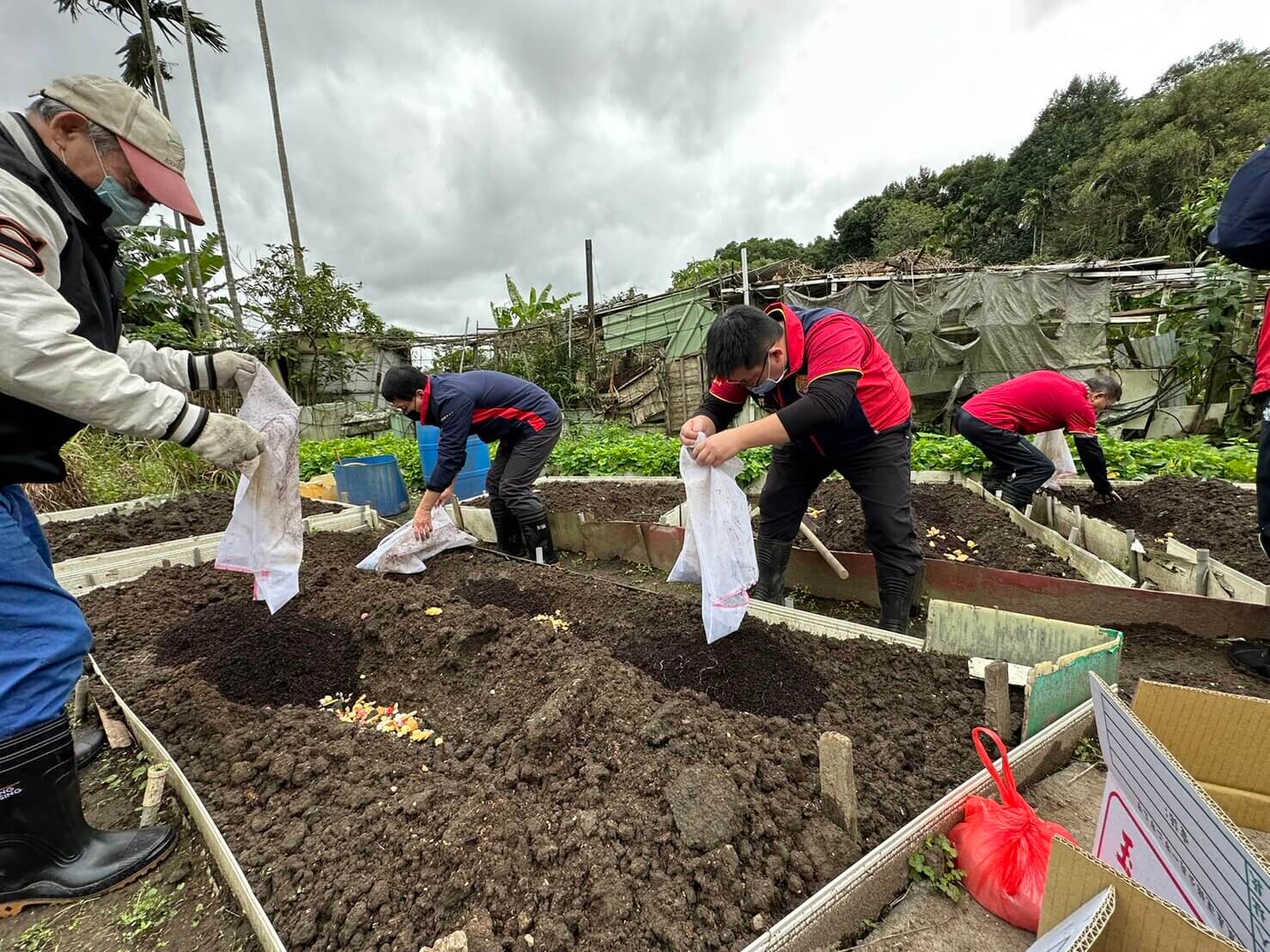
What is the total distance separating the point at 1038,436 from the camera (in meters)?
4.93

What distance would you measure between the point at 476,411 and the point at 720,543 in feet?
7.34

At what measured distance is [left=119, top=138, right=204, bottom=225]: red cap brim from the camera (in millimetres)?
1446

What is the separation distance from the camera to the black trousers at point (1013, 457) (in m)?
3.97

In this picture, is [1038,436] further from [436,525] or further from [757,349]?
[436,525]

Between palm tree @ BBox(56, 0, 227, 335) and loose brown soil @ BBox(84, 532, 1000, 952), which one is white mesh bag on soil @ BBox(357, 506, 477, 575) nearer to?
Result: loose brown soil @ BBox(84, 532, 1000, 952)

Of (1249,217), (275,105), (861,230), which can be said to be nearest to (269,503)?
(1249,217)

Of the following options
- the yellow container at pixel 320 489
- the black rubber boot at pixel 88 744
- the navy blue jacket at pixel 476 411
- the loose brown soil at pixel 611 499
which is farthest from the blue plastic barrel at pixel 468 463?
the black rubber boot at pixel 88 744

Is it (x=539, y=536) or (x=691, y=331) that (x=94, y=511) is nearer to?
(x=539, y=536)

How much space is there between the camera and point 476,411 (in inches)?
145

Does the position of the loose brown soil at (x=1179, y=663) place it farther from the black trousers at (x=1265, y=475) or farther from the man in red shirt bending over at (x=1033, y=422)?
the man in red shirt bending over at (x=1033, y=422)

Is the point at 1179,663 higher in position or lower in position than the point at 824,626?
lower

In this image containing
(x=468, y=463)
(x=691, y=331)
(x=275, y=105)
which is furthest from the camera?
(x=275, y=105)

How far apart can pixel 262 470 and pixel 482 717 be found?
1.34 m

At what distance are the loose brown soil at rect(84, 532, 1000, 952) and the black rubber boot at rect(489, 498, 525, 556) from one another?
1.36 meters
